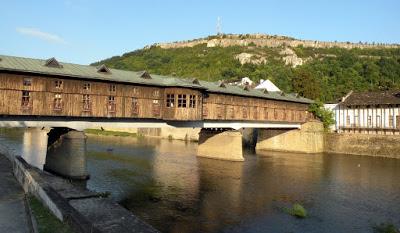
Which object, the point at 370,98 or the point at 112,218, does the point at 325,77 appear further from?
the point at 112,218

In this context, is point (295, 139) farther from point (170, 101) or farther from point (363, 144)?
point (170, 101)

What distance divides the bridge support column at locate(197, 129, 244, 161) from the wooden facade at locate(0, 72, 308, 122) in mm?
3195

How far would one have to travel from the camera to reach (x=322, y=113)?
6481cm

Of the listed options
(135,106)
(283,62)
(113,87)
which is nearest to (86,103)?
(113,87)

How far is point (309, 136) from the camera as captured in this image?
199ft

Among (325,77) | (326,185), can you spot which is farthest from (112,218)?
(325,77)

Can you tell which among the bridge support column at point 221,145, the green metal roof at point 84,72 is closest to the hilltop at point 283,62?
the bridge support column at point 221,145

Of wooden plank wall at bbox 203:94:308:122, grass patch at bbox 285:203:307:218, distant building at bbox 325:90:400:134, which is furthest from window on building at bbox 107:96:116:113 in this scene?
distant building at bbox 325:90:400:134

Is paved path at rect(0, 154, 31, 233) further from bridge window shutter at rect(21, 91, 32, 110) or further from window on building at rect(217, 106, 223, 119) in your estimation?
window on building at rect(217, 106, 223, 119)

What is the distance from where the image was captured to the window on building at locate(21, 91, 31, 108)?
28656mm

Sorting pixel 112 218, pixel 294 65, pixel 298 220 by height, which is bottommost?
pixel 298 220

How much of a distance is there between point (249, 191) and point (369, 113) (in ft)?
129

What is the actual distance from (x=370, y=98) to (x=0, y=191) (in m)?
58.4

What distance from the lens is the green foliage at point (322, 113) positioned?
64.6 m
